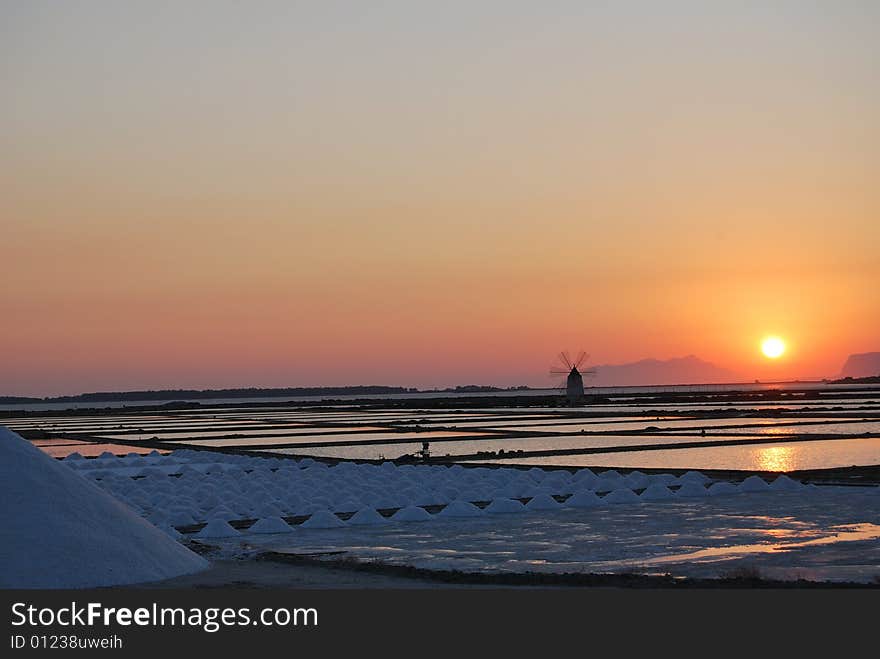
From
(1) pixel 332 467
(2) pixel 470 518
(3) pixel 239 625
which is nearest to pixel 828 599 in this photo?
(3) pixel 239 625

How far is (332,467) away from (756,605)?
14681 mm

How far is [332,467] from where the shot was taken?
843 inches

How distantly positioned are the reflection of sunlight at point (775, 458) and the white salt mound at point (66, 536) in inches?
548

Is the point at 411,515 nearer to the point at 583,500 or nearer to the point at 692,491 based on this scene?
the point at 583,500

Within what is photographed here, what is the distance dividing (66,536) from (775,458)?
1764 cm

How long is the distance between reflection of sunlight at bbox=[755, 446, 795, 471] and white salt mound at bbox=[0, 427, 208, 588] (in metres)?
13.9

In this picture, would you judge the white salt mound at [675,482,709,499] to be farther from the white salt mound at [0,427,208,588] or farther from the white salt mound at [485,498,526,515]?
the white salt mound at [0,427,208,588]

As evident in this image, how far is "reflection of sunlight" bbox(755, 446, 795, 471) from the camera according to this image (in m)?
21.6

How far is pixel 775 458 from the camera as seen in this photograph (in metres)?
23.9

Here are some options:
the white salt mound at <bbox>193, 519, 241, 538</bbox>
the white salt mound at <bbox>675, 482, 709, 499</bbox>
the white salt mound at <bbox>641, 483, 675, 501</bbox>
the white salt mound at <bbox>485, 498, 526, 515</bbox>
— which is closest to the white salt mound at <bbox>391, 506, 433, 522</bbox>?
the white salt mound at <bbox>485, 498, 526, 515</bbox>

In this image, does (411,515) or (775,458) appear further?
(775,458)

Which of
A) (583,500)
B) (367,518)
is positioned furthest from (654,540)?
(367,518)

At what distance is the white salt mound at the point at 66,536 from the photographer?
8.81 meters

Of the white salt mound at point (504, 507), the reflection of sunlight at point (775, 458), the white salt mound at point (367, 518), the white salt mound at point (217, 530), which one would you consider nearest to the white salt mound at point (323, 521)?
the white salt mound at point (367, 518)
